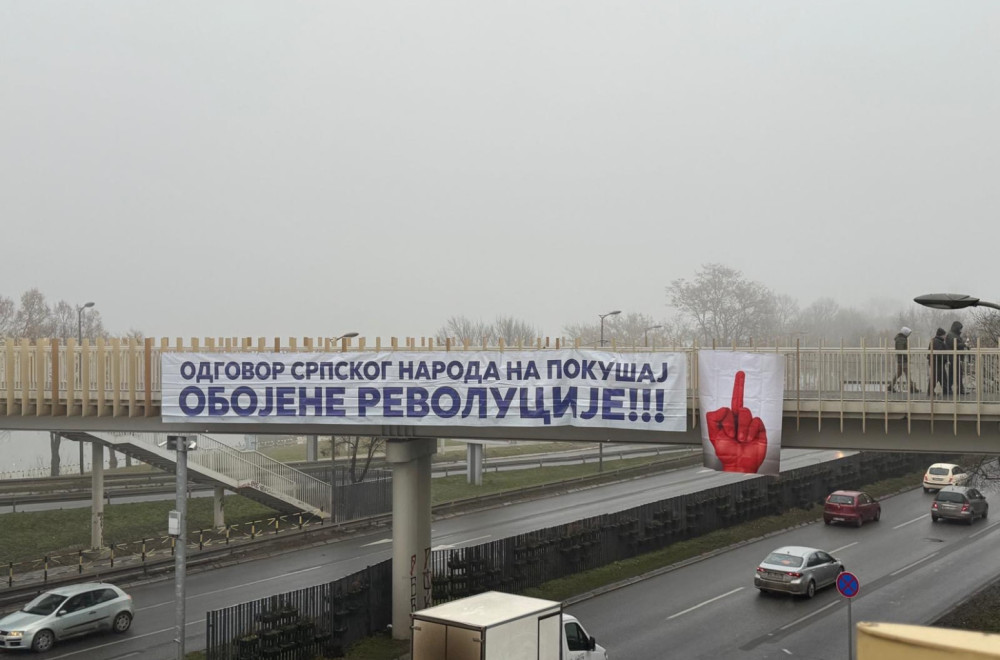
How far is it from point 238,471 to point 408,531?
18.3 metres

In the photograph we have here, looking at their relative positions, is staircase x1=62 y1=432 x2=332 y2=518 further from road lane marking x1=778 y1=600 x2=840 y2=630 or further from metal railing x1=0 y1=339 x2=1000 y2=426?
road lane marking x1=778 y1=600 x2=840 y2=630

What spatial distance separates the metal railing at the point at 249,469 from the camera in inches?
1475

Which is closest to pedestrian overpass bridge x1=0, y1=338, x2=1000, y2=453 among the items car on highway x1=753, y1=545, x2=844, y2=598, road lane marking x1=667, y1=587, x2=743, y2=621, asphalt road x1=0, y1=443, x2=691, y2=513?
road lane marking x1=667, y1=587, x2=743, y2=621

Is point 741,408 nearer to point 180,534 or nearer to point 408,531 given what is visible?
point 408,531

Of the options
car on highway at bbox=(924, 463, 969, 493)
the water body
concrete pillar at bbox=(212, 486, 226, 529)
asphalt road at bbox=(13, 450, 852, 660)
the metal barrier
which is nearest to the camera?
the metal barrier

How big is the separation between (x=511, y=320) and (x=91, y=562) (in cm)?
7600

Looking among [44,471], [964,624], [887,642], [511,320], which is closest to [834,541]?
[964,624]

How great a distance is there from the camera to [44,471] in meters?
66.7

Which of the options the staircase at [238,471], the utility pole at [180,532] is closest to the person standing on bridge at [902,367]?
the utility pole at [180,532]

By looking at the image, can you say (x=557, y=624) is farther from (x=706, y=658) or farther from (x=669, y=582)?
(x=669, y=582)

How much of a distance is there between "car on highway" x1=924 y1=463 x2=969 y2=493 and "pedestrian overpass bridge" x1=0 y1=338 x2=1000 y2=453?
34699 millimetres

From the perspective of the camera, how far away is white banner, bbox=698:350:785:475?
19625mm

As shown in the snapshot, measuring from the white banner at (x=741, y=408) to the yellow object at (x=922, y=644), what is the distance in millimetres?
11018

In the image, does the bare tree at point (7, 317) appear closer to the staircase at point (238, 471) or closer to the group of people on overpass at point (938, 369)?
the staircase at point (238, 471)
